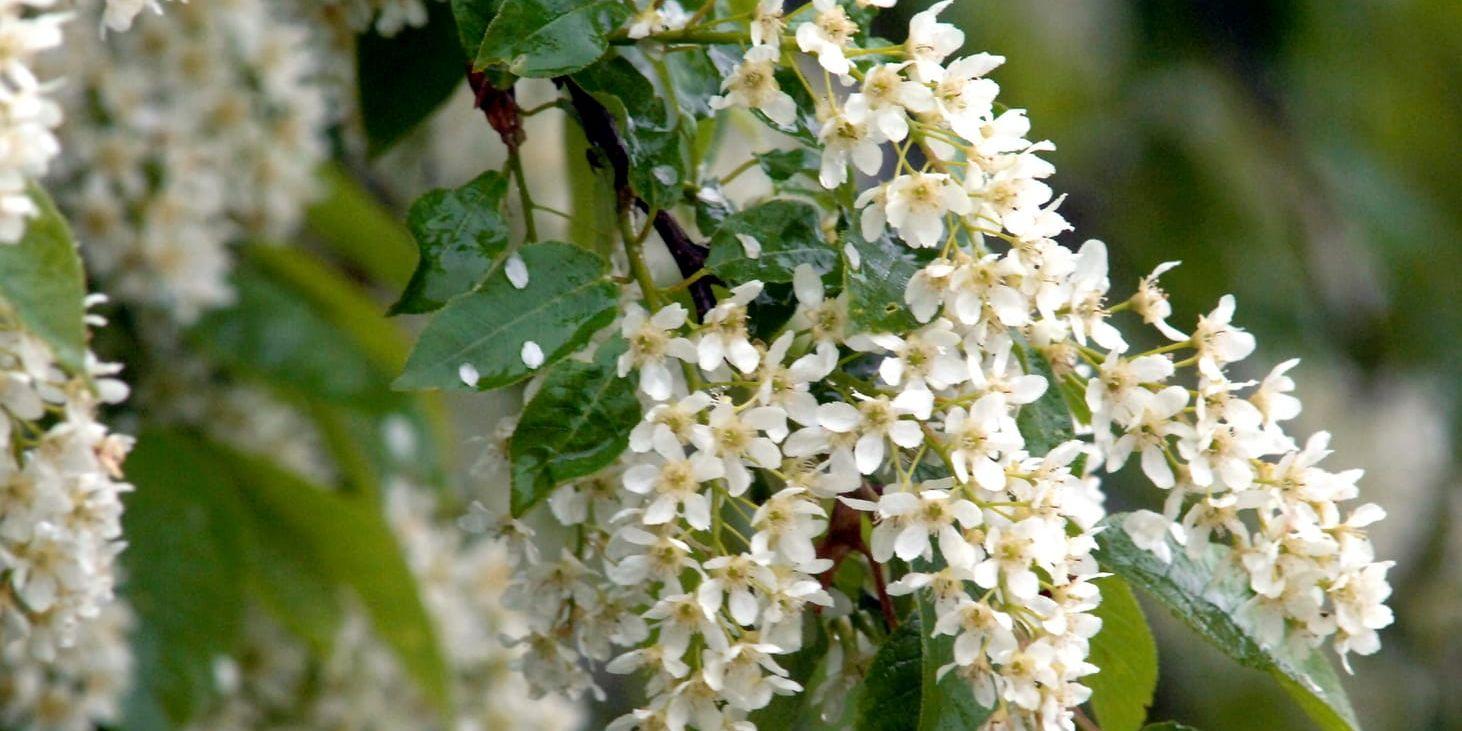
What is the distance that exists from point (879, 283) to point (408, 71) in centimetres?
56

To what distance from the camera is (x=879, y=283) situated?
0.77 metres

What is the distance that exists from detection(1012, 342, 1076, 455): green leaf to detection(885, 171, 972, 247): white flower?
0.08 metres

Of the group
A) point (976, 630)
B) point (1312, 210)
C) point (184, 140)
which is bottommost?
point (1312, 210)

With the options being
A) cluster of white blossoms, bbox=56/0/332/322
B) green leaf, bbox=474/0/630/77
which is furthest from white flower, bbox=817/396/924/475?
cluster of white blossoms, bbox=56/0/332/322

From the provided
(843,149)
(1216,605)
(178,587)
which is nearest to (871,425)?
(843,149)

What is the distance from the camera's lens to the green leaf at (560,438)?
2.52ft

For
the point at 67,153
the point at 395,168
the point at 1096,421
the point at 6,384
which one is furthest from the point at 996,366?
the point at 395,168

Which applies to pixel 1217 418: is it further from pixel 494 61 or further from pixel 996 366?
pixel 494 61

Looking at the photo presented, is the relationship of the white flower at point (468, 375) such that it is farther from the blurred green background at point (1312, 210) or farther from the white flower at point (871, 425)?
the blurred green background at point (1312, 210)

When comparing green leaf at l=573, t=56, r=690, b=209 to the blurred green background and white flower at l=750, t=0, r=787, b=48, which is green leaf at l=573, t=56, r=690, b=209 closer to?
white flower at l=750, t=0, r=787, b=48

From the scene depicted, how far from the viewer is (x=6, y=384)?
2.62 ft

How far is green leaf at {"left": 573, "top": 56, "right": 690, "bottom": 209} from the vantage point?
840mm

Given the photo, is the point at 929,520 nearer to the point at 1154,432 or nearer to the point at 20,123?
the point at 1154,432

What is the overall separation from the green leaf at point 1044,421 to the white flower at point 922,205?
8 cm
